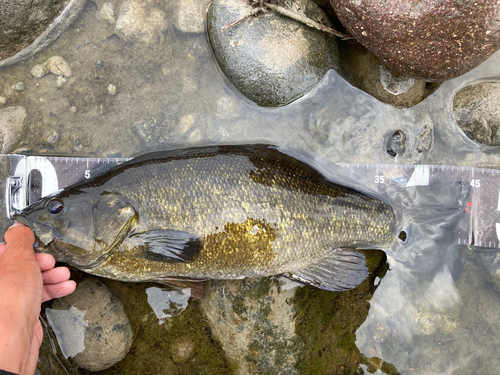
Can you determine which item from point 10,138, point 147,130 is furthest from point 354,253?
point 10,138

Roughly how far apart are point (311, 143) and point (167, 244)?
198cm

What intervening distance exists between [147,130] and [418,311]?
377cm

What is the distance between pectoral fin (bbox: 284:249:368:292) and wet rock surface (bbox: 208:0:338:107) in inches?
72.5

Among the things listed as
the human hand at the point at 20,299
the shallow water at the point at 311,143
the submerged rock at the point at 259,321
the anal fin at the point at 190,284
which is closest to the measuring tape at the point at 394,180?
the shallow water at the point at 311,143

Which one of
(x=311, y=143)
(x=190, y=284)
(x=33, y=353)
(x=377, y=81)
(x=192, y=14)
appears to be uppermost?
(x=377, y=81)

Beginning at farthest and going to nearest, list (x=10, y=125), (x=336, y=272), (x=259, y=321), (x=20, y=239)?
(x=10, y=125) < (x=259, y=321) < (x=336, y=272) < (x=20, y=239)

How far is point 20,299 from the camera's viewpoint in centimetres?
270

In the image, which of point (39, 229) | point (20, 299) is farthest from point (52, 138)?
point (20, 299)

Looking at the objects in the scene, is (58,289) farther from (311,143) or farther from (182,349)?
(311,143)

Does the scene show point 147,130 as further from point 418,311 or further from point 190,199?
point 418,311

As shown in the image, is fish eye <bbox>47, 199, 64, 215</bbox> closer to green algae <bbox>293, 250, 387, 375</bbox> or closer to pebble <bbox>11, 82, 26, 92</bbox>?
pebble <bbox>11, 82, 26, 92</bbox>

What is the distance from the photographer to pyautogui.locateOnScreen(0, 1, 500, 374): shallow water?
382 cm

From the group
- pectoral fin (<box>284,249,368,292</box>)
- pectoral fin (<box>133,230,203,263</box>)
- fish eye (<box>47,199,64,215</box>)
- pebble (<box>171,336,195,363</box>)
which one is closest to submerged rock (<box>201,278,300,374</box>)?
pectoral fin (<box>284,249,368,292</box>)

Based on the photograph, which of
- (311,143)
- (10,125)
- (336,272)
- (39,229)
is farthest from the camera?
(311,143)
